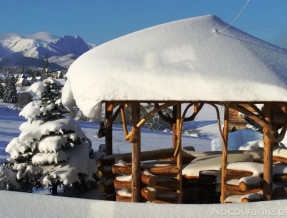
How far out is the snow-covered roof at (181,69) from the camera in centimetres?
695

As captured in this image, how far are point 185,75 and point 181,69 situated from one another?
8.6 inches

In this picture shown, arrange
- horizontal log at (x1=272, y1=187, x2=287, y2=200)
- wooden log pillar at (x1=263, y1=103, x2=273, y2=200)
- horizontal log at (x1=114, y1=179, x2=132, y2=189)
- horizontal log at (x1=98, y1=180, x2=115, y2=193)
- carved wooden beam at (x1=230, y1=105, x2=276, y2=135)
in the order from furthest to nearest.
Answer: horizontal log at (x1=98, y1=180, x2=115, y2=193) → horizontal log at (x1=114, y1=179, x2=132, y2=189) → horizontal log at (x1=272, y1=187, x2=287, y2=200) → wooden log pillar at (x1=263, y1=103, x2=273, y2=200) → carved wooden beam at (x1=230, y1=105, x2=276, y2=135)

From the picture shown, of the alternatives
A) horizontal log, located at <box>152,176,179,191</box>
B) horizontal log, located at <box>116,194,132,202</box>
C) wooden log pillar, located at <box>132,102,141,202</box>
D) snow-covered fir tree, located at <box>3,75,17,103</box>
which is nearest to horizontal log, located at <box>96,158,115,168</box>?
horizontal log, located at <box>116,194,132,202</box>

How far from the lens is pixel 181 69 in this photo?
7336 millimetres

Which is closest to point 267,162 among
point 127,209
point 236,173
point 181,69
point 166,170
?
Answer: point 236,173

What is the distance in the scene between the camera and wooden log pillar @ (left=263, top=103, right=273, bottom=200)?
7594 millimetres

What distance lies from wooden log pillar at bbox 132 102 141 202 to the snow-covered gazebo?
0.03 ft

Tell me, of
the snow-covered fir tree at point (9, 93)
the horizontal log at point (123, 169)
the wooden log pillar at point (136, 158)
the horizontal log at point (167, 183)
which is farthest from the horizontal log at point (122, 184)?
the snow-covered fir tree at point (9, 93)

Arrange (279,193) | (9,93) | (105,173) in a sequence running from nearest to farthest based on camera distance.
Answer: (279,193), (105,173), (9,93)

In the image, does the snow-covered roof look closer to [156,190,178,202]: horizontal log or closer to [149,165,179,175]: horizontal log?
[149,165,179,175]: horizontal log

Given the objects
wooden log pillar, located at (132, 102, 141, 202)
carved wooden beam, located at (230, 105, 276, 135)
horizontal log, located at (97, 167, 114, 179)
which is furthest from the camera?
horizontal log, located at (97, 167, 114, 179)

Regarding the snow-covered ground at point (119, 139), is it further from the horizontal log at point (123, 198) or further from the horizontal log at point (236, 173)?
the horizontal log at point (236, 173)

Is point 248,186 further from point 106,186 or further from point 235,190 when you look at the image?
point 106,186

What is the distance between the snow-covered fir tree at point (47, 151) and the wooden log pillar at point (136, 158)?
11.6ft
